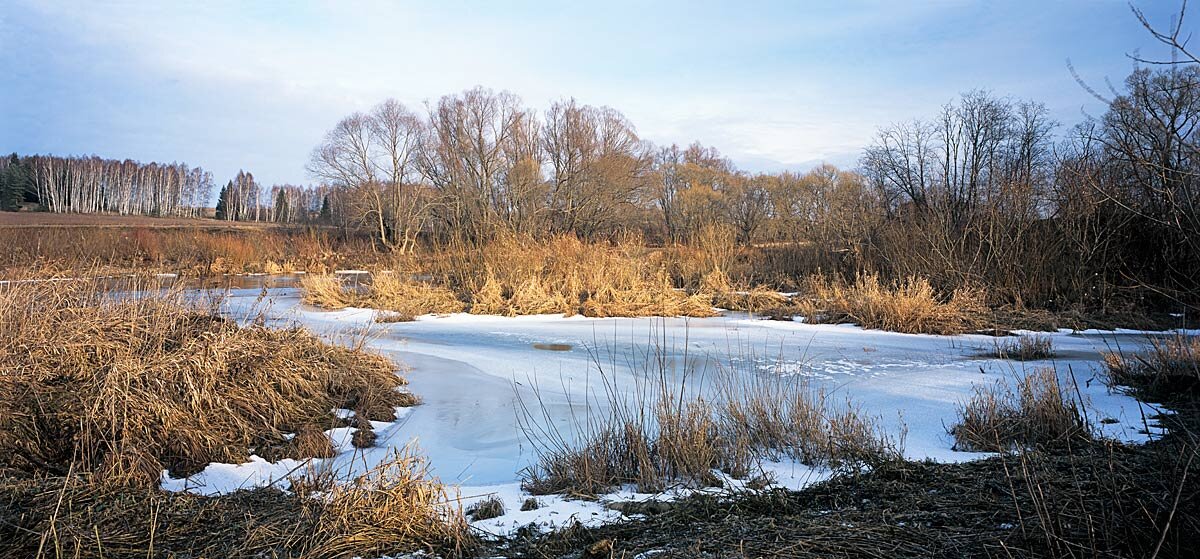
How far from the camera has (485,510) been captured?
342 cm

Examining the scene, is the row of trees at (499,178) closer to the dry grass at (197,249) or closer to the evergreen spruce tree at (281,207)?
the dry grass at (197,249)

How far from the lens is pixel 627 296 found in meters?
13.9

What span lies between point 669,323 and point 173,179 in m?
87.2

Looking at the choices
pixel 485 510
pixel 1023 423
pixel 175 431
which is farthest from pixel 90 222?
pixel 1023 423

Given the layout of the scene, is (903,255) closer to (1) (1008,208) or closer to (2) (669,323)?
(1) (1008,208)

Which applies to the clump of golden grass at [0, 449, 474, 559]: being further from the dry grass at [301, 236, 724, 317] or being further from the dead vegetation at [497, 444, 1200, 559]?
the dry grass at [301, 236, 724, 317]

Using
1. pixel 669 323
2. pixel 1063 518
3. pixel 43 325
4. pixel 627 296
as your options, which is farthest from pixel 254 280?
pixel 1063 518

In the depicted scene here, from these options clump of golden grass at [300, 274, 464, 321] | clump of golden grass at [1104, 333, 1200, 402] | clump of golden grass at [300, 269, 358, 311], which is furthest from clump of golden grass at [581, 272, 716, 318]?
clump of golden grass at [1104, 333, 1200, 402]

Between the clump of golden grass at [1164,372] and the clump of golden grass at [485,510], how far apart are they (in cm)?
550

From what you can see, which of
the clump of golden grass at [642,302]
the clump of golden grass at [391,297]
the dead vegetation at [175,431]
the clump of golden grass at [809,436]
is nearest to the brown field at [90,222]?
the clump of golden grass at [391,297]

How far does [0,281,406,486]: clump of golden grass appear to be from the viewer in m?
4.19

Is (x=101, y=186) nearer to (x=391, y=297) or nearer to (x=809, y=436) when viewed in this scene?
(x=391, y=297)

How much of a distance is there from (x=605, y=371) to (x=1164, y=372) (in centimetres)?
520

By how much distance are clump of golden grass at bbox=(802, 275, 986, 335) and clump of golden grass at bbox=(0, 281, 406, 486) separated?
316 inches
